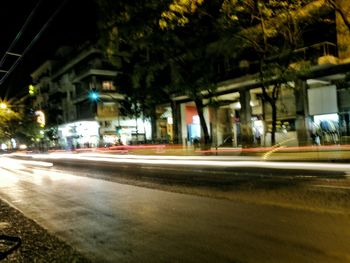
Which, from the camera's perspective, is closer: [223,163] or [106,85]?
[223,163]

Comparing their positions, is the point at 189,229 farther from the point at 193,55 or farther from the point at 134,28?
the point at 193,55

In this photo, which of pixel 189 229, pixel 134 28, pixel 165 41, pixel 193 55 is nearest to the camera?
pixel 189 229

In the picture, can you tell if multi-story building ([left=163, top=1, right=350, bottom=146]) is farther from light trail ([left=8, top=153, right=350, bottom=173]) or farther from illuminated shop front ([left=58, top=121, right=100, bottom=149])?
illuminated shop front ([left=58, top=121, right=100, bottom=149])

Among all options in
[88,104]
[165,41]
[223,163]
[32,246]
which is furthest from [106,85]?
[32,246]

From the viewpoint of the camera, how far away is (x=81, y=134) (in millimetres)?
66562

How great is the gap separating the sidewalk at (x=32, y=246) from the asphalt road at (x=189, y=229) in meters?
0.27

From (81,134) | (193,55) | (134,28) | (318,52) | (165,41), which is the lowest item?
(81,134)

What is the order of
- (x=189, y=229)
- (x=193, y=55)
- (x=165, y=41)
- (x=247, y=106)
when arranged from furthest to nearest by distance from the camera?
(x=247, y=106) < (x=193, y=55) < (x=165, y=41) < (x=189, y=229)

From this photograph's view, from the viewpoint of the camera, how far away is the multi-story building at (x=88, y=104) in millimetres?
61656

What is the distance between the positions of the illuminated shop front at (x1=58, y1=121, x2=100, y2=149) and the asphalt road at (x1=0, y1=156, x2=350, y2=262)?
49.0 meters

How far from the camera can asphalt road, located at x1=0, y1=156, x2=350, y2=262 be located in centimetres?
658

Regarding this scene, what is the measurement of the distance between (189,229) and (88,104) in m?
56.8

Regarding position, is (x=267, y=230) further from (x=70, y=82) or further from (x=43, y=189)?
(x=70, y=82)

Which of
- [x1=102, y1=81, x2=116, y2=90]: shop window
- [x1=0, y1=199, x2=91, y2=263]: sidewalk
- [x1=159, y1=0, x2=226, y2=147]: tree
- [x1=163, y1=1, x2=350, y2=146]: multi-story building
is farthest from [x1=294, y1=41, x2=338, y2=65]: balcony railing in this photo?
[x1=102, y1=81, x2=116, y2=90]: shop window
